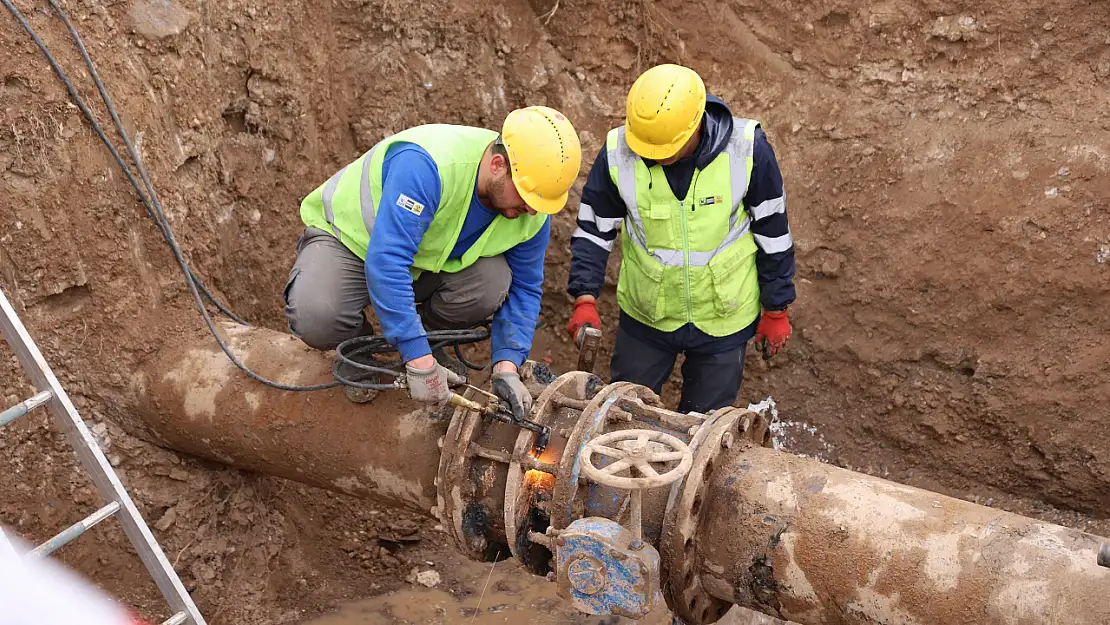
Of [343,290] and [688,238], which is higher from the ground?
[688,238]

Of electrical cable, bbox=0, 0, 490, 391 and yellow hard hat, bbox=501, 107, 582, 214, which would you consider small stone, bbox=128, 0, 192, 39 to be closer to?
electrical cable, bbox=0, 0, 490, 391

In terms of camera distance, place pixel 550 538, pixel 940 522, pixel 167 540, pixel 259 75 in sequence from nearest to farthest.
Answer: pixel 940 522 → pixel 550 538 → pixel 167 540 → pixel 259 75

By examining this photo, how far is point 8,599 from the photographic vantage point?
8.82ft

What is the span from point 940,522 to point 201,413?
272cm

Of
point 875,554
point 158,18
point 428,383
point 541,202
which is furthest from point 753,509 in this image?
point 158,18

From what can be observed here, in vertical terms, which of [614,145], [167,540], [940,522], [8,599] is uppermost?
[614,145]

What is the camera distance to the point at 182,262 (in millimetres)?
3904

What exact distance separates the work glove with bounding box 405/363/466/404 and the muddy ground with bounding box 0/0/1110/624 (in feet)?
4.35

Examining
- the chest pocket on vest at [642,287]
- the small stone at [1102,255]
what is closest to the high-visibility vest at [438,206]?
the chest pocket on vest at [642,287]

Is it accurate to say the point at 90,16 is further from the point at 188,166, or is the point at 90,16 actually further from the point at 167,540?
the point at 167,540

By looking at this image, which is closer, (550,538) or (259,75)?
(550,538)

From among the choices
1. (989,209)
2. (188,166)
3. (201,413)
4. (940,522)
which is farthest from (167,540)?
(989,209)

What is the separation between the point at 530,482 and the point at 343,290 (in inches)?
40.8

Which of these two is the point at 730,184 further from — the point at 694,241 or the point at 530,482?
the point at 530,482
